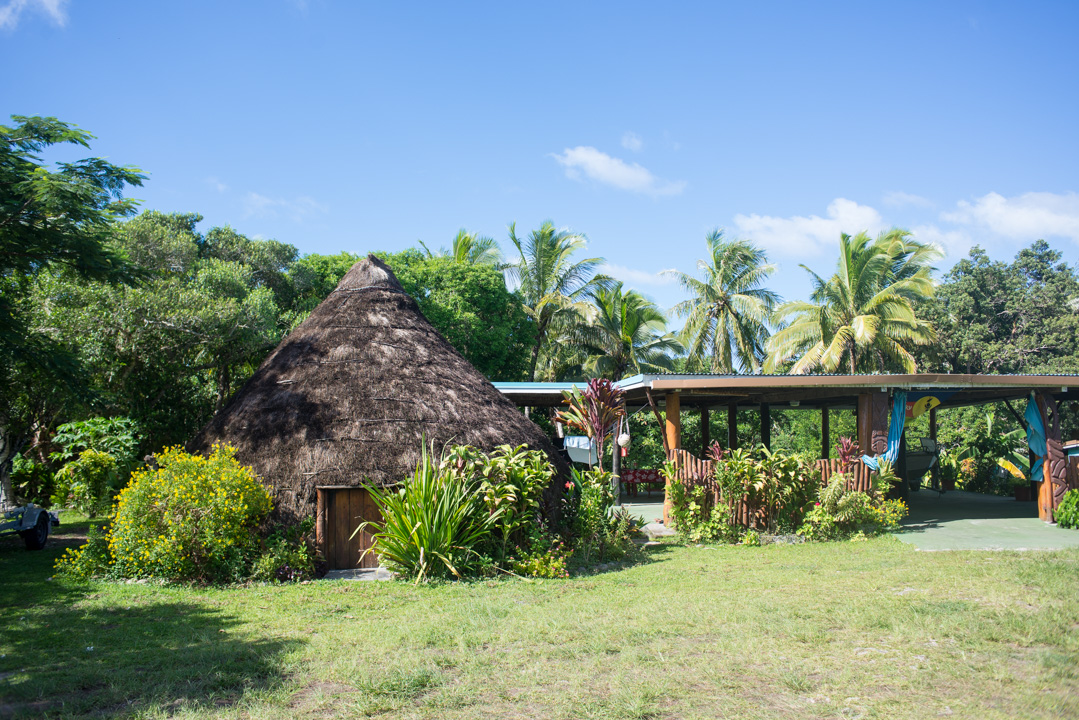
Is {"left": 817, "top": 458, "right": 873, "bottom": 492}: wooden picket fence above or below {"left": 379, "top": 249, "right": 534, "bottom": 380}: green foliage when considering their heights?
below

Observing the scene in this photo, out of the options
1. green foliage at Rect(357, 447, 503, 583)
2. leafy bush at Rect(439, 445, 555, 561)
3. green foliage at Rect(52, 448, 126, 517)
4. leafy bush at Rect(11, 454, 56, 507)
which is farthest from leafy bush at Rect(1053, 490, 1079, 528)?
leafy bush at Rect(11, 454, 56, 507)

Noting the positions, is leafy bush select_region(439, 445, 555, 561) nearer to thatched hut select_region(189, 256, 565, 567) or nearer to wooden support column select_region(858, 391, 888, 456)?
thatched hut select_region(189, 256, 565, 567)

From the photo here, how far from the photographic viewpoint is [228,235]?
28359 millimetres

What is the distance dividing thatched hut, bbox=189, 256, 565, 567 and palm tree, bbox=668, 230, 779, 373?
19337 millimetres

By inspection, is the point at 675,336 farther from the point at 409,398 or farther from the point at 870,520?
the point at 409,398

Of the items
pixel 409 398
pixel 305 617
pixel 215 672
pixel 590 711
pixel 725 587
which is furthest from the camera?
pixel 409 398

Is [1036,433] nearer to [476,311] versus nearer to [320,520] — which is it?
[320,520]

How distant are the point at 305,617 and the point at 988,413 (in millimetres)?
25858

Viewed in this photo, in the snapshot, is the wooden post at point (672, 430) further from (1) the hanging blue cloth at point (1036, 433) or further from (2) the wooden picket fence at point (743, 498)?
(1) the hanging blue cloth at point (1036, 433)

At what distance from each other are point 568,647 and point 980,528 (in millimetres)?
11322

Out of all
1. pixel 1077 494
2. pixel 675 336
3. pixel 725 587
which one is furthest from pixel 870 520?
pixel 675 336

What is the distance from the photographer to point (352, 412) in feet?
36.4

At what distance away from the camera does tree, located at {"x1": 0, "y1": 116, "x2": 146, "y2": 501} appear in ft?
35.0

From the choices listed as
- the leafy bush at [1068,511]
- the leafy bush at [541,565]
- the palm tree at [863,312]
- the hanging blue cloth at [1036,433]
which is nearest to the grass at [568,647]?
the leafy bush at [541,565]
